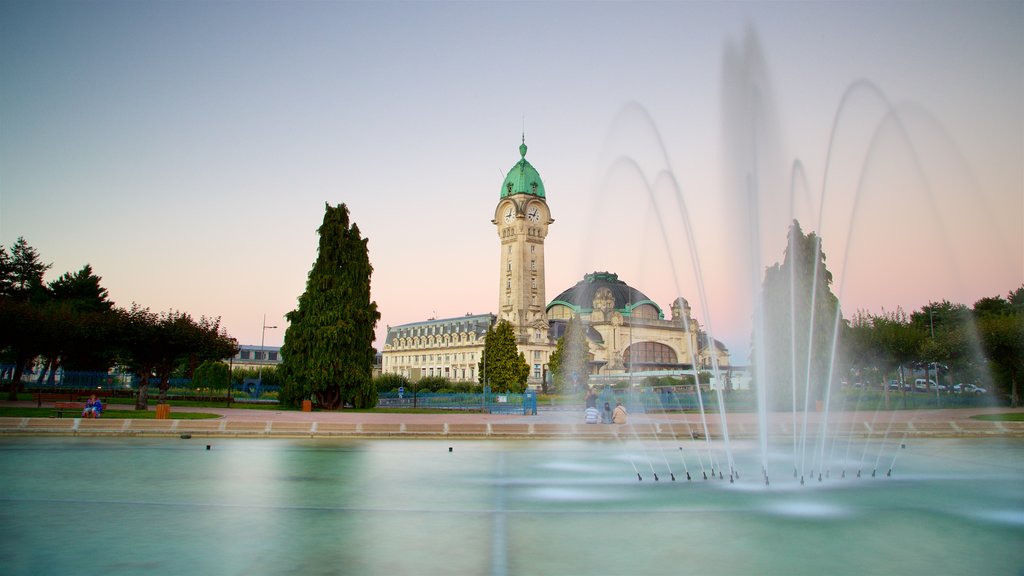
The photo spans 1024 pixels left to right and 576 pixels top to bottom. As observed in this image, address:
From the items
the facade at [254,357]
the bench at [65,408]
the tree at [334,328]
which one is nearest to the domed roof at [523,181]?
the facade at [254,357]

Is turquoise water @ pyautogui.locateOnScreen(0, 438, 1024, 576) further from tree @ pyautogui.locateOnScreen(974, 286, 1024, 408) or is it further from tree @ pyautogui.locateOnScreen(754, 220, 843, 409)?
tree @ pyautogui.locateOnScreen(754, 220, 843, 409)

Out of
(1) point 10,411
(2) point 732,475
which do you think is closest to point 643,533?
(2) point 732,475

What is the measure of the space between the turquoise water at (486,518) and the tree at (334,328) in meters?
26.5

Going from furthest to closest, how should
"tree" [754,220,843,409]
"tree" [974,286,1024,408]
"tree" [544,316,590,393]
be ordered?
"tree" [544,316,590,393], "tree" [754,220,843,409], "tree" [974,286,1024,408]

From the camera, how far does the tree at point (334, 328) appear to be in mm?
46031

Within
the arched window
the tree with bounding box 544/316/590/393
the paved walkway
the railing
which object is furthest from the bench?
the arched window

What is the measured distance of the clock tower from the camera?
114 metres

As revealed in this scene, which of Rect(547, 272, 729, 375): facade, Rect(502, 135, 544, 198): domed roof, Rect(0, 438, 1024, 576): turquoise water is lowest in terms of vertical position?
Rect(0, 438, 1024, 576): turquoise water

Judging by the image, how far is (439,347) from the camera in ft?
420

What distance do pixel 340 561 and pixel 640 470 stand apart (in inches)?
426

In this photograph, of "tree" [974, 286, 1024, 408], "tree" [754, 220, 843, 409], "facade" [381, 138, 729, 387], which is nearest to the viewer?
"tree" [974, 286, 1024, 408]

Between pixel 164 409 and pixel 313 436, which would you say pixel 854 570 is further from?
pixel 164 409

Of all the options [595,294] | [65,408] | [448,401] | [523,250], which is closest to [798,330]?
[448,401]

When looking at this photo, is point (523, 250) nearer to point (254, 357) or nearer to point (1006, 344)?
point (254, 357)
